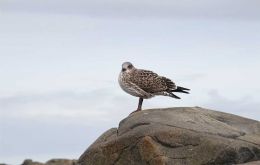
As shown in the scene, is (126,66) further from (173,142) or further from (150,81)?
(173,142)

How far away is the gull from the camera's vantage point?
28.2m

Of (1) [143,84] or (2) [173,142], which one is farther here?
(1) [143,84]

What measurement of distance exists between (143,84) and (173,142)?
4.24 metres

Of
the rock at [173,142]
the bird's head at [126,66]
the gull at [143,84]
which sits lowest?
the rock at [173,142]

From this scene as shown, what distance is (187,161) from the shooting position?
79.3ft

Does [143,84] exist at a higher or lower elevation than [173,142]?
higher

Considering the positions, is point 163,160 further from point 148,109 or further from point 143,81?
point 143,81

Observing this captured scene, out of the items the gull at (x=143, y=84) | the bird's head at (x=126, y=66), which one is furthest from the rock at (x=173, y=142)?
the bird's head at (x=126, y=66)

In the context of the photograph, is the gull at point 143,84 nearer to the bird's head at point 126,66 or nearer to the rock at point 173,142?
the bird's head at point 126,66

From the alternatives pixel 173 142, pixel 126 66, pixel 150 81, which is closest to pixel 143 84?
pixel 150 81

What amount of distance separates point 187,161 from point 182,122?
59.6 inches

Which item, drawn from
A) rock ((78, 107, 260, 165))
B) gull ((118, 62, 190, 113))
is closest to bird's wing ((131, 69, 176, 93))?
gull ((118, 62, 190, 113))

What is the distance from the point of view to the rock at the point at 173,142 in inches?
953

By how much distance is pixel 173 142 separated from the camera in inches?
964
